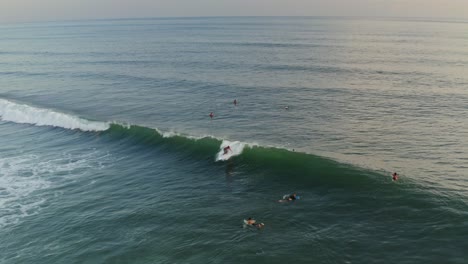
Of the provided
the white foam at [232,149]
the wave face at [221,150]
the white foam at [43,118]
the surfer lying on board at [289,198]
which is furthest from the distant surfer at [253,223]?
the white foam at [43,118]

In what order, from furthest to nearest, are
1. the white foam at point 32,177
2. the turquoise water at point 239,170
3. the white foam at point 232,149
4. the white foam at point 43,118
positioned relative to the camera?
the white foam at point 43,118
the white foam at point 232,149
the white foam at point 32,177
the turquoise water at point 239,170

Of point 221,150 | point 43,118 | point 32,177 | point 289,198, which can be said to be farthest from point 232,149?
point 43,118

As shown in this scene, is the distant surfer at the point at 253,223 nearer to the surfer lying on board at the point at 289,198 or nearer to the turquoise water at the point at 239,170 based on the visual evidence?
the turquoise water at the point at 239,170

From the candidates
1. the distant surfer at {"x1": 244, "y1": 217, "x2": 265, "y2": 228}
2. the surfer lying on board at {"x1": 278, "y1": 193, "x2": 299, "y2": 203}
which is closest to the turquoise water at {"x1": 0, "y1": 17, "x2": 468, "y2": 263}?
the distant surfer at {"x1": 244, "y1": 217, "x2": 265, "y2": 228}

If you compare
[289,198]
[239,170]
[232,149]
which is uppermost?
[232,149]

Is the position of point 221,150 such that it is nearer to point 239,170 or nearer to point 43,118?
point 239,170

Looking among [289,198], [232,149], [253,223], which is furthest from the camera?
[232,149]
